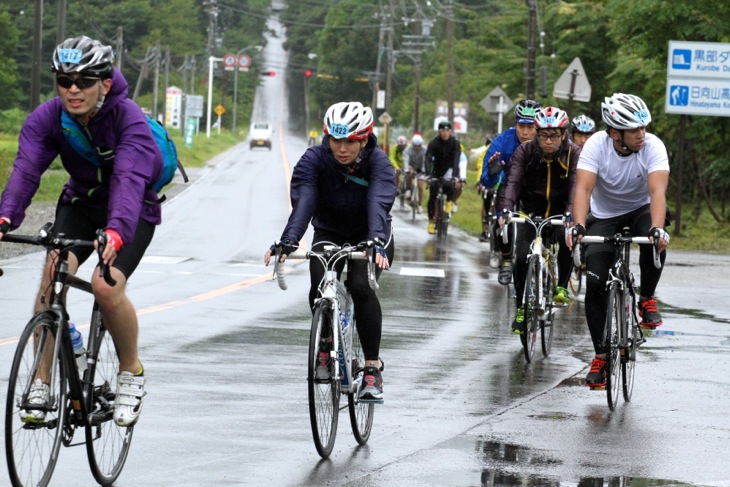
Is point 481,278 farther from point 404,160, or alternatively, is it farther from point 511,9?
A: point 511,9

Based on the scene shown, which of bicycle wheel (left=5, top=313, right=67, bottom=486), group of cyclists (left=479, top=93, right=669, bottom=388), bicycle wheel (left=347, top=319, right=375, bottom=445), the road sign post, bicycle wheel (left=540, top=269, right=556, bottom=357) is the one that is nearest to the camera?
A: bicycle wheel (left=5, top=313, right=67, bottom=486)

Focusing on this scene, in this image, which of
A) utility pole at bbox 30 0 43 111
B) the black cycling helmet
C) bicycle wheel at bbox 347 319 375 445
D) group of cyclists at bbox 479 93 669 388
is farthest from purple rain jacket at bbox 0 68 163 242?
utility pole at bbox 30 0 43 111

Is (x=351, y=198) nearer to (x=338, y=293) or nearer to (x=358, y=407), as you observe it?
(x=338, y=293)

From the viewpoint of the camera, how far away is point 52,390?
241 inches

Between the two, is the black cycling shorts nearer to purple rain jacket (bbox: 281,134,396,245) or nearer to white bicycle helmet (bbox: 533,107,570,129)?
purple rain jacket (bbox: 281,134,396,245)

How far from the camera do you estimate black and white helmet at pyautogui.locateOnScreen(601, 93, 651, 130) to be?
31.6ft

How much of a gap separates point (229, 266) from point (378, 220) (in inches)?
485

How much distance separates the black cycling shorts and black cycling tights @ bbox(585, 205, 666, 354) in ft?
13.1

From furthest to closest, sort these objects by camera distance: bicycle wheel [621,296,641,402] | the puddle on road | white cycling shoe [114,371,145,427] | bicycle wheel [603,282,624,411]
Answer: bicycle wheel [621,296,641,402]
bicycle wheel [603,282,624,411]
the puddle on road
white cycling shoe [114,371,145,427]

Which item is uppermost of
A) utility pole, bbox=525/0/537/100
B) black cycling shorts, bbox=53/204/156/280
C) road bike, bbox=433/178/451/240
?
utility pole, bbox=525/0/537/100

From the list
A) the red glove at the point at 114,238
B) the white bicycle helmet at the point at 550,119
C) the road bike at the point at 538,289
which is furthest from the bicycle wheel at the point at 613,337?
the red glove at the point at 114,238

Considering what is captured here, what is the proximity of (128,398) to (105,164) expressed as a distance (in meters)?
1.05

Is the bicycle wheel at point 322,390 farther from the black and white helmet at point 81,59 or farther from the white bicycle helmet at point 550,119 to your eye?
the white bicycle helmet at point 550,119

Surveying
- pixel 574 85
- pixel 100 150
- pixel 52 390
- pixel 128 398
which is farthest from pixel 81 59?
pixel 574 85
